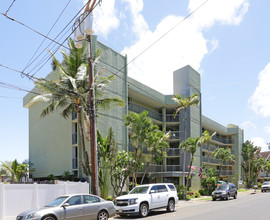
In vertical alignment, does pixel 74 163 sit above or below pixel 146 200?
above

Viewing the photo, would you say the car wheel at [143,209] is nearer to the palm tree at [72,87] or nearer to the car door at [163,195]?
the car door at [163,195]

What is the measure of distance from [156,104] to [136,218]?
81.0 feet

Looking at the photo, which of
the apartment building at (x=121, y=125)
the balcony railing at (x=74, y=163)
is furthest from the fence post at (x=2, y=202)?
the balcony railing at (x=74, y=163)

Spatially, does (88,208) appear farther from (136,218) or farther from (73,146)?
(73,146)

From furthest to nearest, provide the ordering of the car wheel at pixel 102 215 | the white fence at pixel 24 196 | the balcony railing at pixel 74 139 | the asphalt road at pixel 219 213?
the balcony railing at pixel 74 139
the white fence at pixel 24 196
the asphalt road at pixel 219 213
the car wheel at pixel 102 215

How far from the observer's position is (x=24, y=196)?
1591cm

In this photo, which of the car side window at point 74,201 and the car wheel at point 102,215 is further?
the car wheel at point 102,215

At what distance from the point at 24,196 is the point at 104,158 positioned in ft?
24.7

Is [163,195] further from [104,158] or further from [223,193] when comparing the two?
[223,193]

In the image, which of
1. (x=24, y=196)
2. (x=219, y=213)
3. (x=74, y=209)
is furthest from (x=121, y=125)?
(x=74, y=209)

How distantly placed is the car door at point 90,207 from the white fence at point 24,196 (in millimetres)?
4581

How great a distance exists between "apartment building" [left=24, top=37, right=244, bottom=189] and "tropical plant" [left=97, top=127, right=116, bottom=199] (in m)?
3.02

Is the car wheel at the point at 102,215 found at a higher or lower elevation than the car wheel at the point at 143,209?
higher

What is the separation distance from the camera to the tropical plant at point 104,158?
20.8 metres
